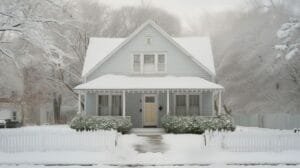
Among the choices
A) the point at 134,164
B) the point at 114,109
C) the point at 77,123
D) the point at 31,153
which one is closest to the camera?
the point at 134,164

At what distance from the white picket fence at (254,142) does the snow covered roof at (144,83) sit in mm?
8411

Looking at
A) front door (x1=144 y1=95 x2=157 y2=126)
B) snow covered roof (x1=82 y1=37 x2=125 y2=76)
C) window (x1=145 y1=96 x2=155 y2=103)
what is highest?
snow covered roof (x1=82 y1=37 x2=125 y2=76)

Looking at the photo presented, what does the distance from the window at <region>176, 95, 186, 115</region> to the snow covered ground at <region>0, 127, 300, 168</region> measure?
1003 cm

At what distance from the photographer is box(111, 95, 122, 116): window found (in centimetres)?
2905

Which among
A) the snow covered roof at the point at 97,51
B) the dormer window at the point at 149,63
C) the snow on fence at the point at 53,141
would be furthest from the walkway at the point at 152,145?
the snow covered roof at the point at 97,51

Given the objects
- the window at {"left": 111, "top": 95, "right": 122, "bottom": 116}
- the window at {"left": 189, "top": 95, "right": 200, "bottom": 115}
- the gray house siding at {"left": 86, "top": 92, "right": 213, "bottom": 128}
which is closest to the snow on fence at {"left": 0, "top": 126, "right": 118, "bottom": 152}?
the gray house siding at {"left": 86, "top": 92, "right": 213, "bottom": 128}

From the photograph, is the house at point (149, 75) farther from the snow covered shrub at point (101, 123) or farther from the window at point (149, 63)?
the snow covered shrub at point (101, 123)

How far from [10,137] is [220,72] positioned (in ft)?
93.4

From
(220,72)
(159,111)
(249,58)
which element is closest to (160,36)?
(159,111)

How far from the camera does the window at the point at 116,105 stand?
2905 centimetres

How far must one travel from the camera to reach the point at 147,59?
2994 cm

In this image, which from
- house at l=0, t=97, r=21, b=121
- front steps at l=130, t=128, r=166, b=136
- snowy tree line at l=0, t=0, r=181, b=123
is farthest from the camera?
house at l=0, t=97, r=21, b=121

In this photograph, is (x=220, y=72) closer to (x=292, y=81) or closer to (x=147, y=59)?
(x=292, y=81)

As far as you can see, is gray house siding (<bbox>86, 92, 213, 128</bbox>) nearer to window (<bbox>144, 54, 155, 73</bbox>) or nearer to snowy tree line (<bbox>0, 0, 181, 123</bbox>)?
window (<bbox>144, 54, 155, 73</bbox>)
